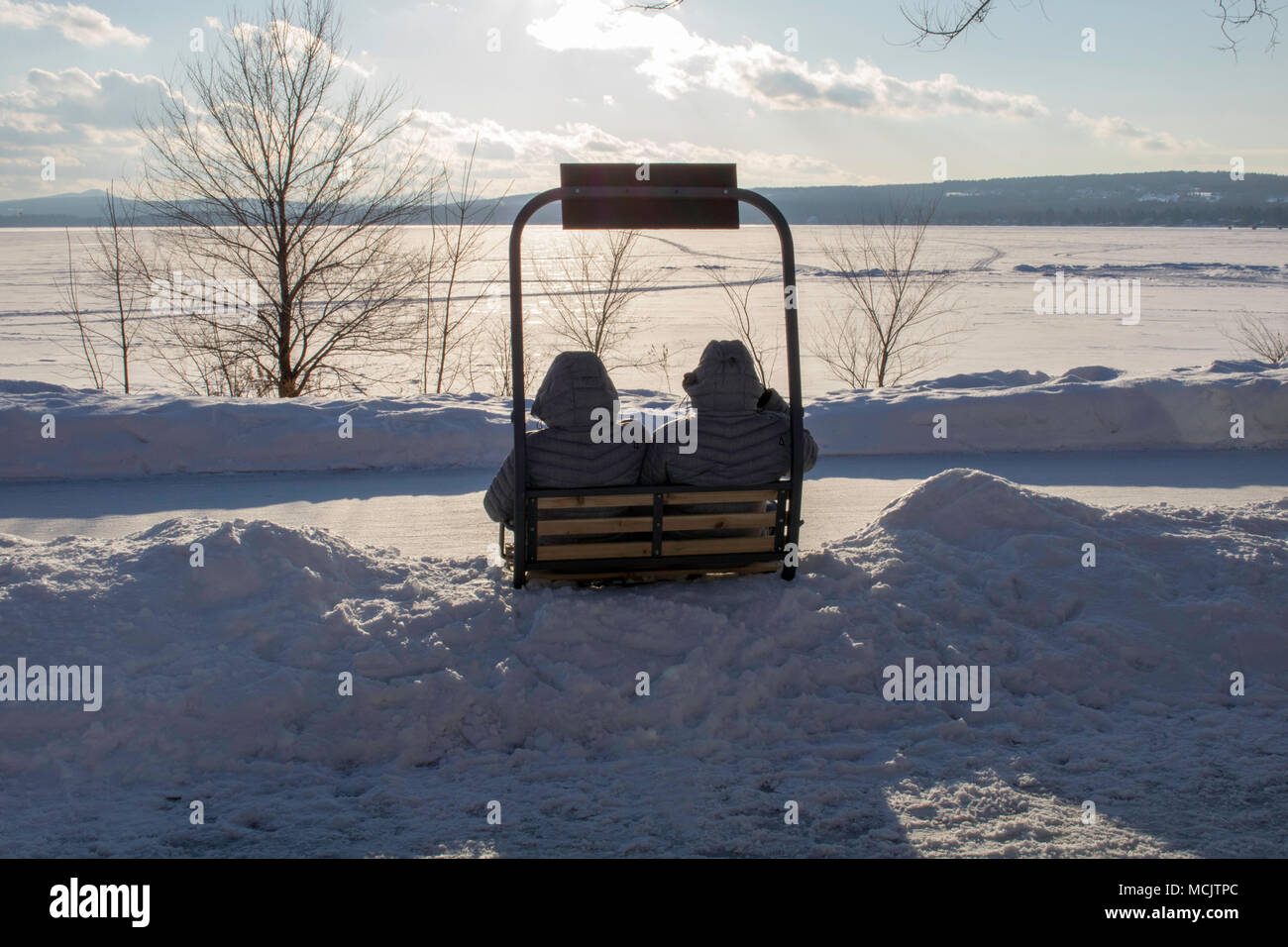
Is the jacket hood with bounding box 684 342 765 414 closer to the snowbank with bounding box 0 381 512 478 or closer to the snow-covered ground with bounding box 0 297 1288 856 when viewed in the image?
the snow-covered ground with bounding box 0 297 1288 856

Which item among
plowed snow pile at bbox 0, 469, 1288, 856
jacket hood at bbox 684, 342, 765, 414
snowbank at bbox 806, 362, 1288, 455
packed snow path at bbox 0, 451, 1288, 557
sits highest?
jacket hood at bbox 684, 342, 765, 414

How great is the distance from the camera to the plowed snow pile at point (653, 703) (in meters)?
3.29

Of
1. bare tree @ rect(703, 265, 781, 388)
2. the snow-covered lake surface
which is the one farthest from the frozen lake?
the snow-covered lake surface

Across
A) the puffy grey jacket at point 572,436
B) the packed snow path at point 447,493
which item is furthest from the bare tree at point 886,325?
the puffy grey jacket at point 572,436

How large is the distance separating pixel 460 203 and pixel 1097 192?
528 feet

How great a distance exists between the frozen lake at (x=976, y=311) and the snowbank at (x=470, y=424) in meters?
4.44

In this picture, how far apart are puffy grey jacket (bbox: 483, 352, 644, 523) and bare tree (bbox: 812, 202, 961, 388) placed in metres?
11.7

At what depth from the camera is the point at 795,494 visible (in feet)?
15.4

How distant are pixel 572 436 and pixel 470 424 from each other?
554 centimetres

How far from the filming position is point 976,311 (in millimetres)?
32562

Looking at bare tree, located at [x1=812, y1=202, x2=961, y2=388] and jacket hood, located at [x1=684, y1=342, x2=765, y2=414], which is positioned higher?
bare tree, located at [x1=812, y1=202, x2=961, y2=388]

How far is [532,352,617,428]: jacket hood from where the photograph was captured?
14.7ft

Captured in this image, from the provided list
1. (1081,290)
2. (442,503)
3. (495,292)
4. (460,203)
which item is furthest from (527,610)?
(1081,290)

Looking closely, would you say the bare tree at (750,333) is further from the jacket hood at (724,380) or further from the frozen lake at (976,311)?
the jacket hood at (724,380)
